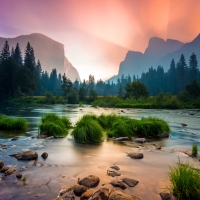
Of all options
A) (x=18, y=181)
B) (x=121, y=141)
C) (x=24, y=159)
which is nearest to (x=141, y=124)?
(x=121, y=141)

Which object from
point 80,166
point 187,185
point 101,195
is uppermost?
point 187,185

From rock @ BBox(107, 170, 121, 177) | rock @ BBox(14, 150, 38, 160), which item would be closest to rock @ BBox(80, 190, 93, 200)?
rock @ BBox(107, 170, 121, 177)

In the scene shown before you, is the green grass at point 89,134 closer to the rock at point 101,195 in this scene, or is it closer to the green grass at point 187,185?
the rock at point 101,195

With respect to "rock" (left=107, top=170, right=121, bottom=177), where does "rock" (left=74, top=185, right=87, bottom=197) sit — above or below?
above

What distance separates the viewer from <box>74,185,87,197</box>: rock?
4.38 meters

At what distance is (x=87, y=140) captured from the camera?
10.3 meters

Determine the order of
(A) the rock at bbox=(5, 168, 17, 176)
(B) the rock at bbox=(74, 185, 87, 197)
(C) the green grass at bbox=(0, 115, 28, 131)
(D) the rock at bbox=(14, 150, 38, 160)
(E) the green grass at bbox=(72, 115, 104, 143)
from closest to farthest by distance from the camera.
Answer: (B) the rock at bbox=(74, 185, 87, 197) < (A) the rock at bbox=(5, 168, 17, 176) < (D) the rock at bbox=(14, 150, 38, 160) < (E) the green grass at bbox=(72, 115, 104, 143) < (C) the green grass at bbox=(0, 115, 28, 131)

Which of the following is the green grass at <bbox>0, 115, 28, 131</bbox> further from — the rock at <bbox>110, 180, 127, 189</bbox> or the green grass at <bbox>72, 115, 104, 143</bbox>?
the rock at <bbox>110, 180, 127, 189</bbox>

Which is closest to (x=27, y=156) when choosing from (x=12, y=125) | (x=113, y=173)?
(x=113, y=173)

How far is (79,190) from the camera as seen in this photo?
174 inches

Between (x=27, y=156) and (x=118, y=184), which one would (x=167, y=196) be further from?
(x=27, y=156)

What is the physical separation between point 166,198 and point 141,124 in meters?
8.35

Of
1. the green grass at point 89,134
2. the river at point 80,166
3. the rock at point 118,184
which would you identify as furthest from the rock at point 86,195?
the green grass at point 89,134

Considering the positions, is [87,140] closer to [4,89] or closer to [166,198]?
[166,198]
